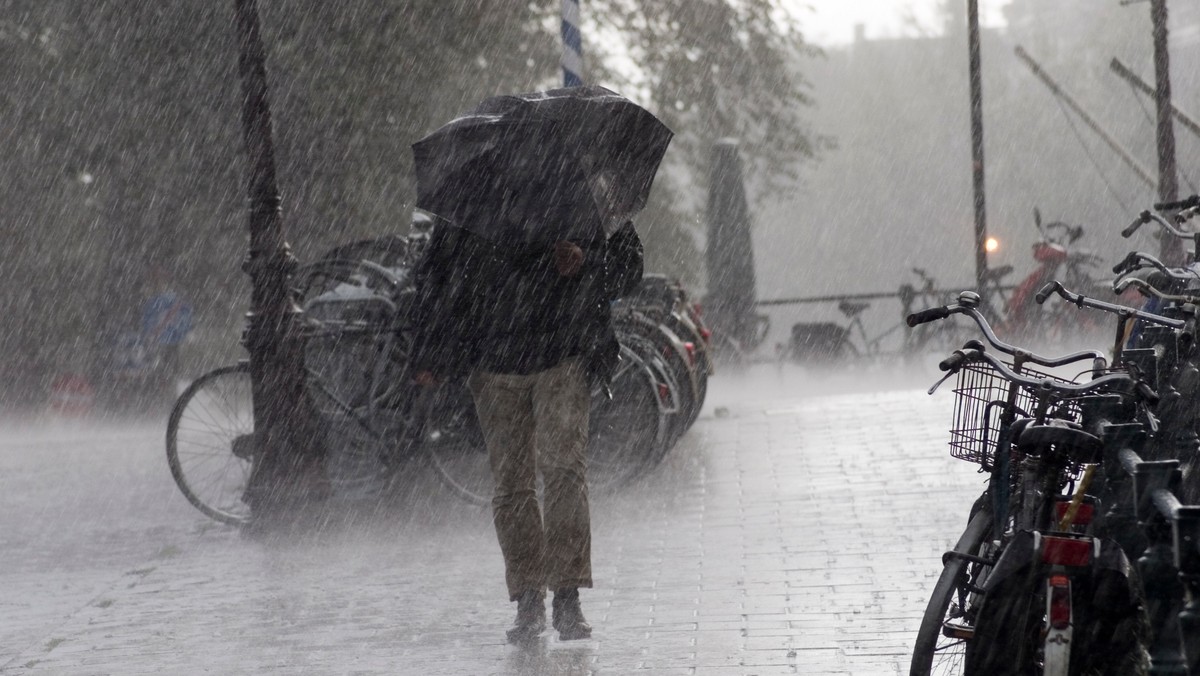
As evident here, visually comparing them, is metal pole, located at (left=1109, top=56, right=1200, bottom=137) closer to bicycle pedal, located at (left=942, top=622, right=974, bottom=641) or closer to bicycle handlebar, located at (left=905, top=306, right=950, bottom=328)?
bicycle handlebar, located at (left=905, top=306, right=950, bottom=328)

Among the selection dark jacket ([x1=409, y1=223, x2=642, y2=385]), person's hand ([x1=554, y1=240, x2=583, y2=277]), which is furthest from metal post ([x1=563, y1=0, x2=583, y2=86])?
person's hand ([x1=554, y1=240, x2=583, y2=277])

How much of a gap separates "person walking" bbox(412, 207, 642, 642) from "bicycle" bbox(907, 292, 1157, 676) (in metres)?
2.06

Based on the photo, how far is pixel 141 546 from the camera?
8.91 metres

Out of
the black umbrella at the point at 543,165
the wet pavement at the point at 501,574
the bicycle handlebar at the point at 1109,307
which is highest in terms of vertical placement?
the black umbrella at the point at 543,165

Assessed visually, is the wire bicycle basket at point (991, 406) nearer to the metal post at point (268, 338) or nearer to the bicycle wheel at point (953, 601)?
the bicycle wheel at point (953, 601)

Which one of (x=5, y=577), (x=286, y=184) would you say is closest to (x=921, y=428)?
(x=5, y=577)

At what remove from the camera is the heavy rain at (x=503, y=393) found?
4.35 m

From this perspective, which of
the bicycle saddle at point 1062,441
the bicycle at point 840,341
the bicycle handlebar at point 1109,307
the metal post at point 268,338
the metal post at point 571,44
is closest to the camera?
the bicycle saddle at point 1062,441

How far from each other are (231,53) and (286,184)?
1345 millimetres

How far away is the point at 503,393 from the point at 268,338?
3.23 meters

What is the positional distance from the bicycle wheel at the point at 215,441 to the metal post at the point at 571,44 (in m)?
2.76

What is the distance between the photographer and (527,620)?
6.15m

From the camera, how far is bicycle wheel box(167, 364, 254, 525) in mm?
9195

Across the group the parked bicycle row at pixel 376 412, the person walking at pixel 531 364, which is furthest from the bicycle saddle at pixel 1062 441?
the parked bicycle row at pixel 376 412
